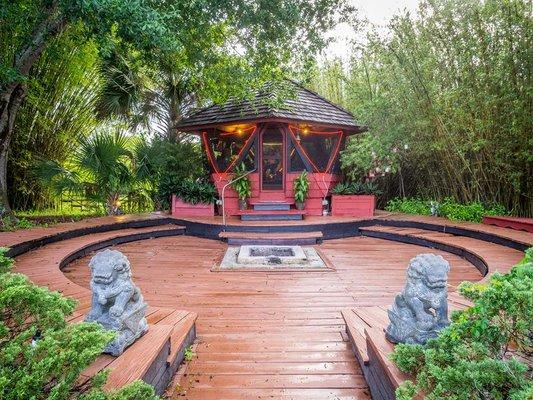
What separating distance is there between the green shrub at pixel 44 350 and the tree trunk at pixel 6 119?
5530mm

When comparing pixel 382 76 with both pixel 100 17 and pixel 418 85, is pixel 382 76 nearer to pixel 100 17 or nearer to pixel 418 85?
pixel 418 85

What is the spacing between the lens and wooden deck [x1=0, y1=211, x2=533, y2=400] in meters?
2.08

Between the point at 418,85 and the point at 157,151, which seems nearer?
the point at 418,85

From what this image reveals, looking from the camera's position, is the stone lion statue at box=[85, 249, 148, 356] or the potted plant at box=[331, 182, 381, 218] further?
the potted plant at box=[331, 182, 381, 218]

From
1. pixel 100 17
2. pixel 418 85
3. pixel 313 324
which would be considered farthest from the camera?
pixel 418 85

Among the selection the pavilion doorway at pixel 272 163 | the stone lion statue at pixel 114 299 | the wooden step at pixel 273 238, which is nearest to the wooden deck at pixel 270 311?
the stone lion statue at pixel 114 299

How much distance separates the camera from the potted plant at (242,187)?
809 cm

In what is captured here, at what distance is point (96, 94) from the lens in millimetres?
8969

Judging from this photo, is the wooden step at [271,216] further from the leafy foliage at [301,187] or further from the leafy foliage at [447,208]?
the leafy foliage at [447,208]

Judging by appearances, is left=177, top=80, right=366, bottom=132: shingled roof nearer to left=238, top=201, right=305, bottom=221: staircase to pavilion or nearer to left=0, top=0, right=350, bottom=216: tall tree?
left=0, top=0, right=350, bottom=216: tall tree

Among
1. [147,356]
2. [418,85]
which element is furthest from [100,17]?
[418,85]

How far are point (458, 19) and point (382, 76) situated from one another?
1.82 m

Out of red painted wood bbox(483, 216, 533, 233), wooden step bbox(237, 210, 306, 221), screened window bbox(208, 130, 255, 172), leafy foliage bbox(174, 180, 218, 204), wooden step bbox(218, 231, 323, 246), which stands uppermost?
A: screened window bbox(208, 130, 255, 172)

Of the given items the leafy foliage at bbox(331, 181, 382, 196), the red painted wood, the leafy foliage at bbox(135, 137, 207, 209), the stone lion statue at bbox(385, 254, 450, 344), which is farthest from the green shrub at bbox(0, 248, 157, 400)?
the leafy foliage at bbox(331, 181, 382, 196)
